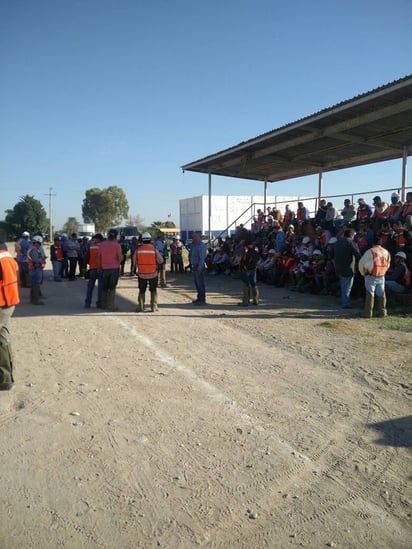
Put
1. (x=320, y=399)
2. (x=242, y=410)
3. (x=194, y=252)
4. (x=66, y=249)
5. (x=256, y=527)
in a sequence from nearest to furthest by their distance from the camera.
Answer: (x=256, y=527), (x=242, y=410), (x=320, y=399), (x=194, y=252), (x=66, y=249)

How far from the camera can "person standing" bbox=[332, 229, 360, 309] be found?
10.0 meters

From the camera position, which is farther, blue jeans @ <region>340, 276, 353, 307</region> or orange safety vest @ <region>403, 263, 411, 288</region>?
Answer: blue jeans @ <region>340, 276, 353, 307</region>

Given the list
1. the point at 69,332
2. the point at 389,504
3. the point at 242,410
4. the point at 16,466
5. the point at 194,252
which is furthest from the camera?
the point at 194,252

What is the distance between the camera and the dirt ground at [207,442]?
2754 millimetres

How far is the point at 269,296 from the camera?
1226 centimetres

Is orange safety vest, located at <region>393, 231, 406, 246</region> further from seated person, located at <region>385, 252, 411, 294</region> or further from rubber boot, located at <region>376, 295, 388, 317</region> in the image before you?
rubber boot, located at <region>376, 295, 388, 317</region>

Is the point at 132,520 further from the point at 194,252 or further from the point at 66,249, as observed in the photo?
the point at 66,249

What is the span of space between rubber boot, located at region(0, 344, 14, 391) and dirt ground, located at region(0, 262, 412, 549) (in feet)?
0.37

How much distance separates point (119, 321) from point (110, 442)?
5098 millimetres

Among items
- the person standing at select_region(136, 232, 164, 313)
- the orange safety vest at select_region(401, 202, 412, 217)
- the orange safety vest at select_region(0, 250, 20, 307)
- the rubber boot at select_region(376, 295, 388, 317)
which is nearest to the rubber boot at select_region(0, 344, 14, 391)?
the orange safety vest at select_region(0, 250, 20, 307)

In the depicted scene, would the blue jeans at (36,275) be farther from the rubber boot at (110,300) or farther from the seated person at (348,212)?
the seated person at (348,212)

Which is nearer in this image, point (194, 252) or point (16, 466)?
point (16, 466)

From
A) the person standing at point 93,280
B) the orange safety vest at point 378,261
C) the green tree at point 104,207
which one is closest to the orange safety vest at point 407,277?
the orange safety vest at point 378,261

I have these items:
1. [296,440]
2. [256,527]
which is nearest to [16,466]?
[256,527]
